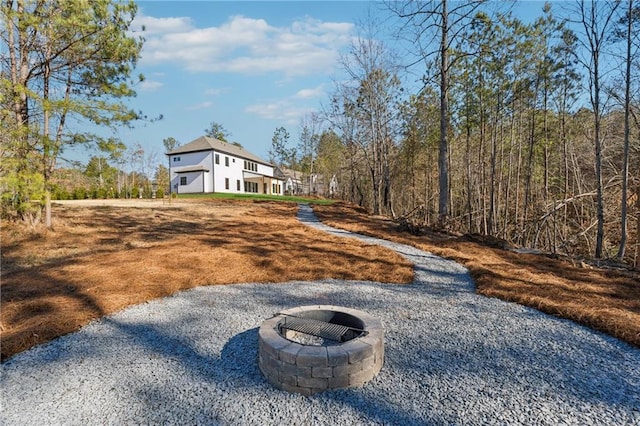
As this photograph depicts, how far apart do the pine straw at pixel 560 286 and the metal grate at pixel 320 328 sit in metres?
2.41

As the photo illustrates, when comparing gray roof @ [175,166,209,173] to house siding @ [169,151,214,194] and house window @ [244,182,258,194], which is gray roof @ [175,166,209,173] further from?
house window @ [244,182,258,194]

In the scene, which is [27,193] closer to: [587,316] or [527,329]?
[527,329]

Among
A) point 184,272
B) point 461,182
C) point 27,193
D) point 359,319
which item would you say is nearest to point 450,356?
point 359,319

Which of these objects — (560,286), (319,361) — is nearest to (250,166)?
(560,286)

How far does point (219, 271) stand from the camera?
5227 millimetres

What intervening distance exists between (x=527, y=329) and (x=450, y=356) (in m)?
1.10

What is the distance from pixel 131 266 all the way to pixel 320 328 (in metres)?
3.93

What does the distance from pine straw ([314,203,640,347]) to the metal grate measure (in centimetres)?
241

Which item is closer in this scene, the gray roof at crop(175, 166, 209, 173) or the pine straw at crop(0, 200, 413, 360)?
the pine straw at crop(0, 200, 413, 360)

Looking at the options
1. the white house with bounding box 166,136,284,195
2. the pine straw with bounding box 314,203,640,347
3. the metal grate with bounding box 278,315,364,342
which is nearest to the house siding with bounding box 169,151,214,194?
the white house with bounding box 166,136,284,195

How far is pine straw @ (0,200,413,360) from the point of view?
3.53 metres

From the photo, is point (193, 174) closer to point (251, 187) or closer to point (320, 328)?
point (251, 187)

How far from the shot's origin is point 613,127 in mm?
10023

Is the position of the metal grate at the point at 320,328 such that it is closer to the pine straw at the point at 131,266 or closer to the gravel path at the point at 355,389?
the gravel path at the point at 355,389
